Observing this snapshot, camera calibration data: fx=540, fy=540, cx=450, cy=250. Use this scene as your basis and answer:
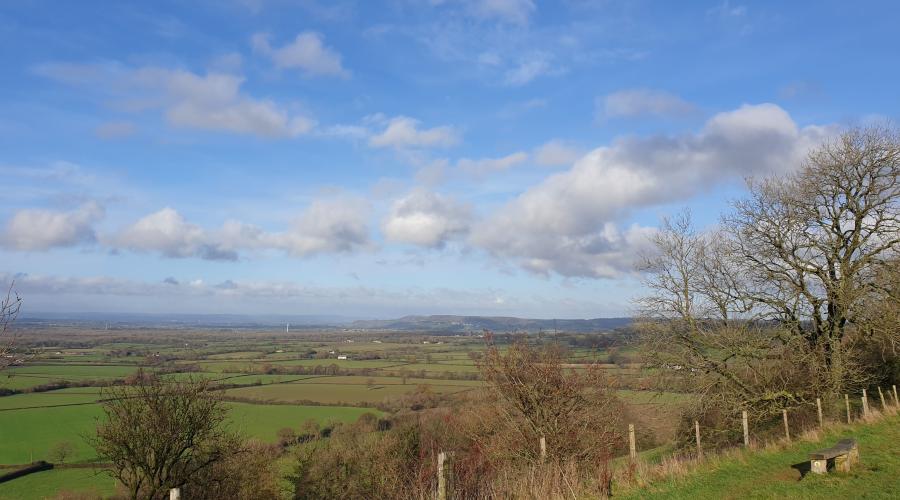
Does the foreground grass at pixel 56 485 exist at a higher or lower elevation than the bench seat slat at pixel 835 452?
lower

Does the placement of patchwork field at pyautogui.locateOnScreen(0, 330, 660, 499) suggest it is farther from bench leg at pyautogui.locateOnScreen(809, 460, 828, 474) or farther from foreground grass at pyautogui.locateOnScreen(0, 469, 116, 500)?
bench leg at pyautogui.locateOnScreen(809, 460, 828, 474)

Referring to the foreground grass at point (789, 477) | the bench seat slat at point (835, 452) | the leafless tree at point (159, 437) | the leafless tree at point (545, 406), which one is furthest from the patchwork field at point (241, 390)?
the bench seat slat at point (835, 452)

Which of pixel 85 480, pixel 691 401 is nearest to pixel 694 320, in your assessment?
pixel 691 401

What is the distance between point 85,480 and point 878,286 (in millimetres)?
40018

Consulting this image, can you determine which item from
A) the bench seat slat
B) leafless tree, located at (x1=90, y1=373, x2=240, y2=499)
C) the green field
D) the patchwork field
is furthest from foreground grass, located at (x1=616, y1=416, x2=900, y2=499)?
Result: the green field

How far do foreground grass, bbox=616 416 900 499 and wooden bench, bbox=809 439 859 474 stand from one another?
0.44 feet

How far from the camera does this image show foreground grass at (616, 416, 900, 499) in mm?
8695

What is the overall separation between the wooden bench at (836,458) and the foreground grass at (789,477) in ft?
0.44

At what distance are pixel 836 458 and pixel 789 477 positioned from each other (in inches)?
34.1

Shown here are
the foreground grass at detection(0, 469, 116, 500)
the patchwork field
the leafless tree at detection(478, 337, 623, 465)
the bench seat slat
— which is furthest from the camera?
the patchwork field

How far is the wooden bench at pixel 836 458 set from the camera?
9.49m

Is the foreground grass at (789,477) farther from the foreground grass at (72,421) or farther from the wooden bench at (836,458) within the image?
the foreground grass at (72,421)

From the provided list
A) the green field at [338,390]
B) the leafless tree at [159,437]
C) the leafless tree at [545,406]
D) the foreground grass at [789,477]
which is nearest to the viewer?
the foreground grass at [789,477]

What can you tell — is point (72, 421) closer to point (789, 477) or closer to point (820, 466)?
point (789, 477)
